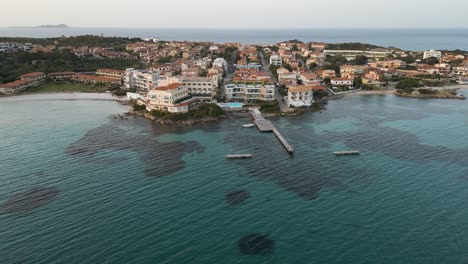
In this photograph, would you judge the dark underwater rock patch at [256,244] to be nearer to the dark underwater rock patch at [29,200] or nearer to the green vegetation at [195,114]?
the dark underwater rock patch at [29,200]

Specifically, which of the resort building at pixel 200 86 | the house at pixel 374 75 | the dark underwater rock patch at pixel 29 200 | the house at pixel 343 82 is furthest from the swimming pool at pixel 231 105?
the house at pixel 374 75

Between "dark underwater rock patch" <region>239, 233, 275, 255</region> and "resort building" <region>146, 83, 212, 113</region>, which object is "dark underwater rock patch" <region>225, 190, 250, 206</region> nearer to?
"dark underwater rock patch" <region>239, 233, 275, 255</region>

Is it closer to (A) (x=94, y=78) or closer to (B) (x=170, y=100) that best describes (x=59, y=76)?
(A) (x=94, y=78)

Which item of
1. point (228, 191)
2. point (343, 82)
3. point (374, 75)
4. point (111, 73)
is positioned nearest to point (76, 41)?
point (111, 73)

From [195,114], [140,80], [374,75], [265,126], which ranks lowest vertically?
[265,126]

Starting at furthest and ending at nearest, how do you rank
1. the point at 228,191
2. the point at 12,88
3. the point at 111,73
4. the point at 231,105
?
the point at 111,73 → the point at 12,88 → the point at 231,105 → the point at 228,191

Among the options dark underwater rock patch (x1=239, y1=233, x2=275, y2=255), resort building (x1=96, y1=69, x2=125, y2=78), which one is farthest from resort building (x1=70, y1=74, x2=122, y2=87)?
dark underwater rock patch (x1=239, y1=233, x2=275, y2=255)
